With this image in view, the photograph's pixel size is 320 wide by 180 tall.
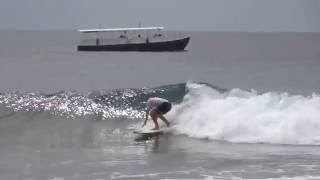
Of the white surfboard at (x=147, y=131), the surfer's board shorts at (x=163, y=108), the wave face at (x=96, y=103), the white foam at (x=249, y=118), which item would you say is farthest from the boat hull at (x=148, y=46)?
the white surfboard at (x=147, y=131)

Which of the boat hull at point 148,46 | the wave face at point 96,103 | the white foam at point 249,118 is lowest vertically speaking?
the wave face at point 96,103

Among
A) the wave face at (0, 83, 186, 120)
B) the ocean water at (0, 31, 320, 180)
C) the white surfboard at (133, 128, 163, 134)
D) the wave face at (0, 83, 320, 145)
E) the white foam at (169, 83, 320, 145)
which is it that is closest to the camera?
the ocean water at (0, 31, 320, 180)

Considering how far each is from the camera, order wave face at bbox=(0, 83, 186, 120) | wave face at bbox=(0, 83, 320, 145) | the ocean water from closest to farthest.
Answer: the ocean water → wave face at bbox=(0, 83, 320, 145) → wave face at bbox=(0, 83, 186, 120)

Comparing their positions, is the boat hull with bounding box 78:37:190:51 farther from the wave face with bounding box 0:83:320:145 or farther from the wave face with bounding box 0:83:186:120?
the wave face with bounding box 0:83:320:145

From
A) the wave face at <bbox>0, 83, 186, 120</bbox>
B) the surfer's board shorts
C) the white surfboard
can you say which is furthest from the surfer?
the wave face at <bbox>0, 83, 186, 120</bbox>

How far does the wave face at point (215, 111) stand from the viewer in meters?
20.0

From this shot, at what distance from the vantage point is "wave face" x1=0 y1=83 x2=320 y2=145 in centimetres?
1998

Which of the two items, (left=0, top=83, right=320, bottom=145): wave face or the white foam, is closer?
the white foam

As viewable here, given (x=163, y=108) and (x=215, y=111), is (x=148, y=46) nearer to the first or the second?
(x=215, y=111)

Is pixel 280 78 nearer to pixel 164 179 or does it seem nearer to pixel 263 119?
pixel 263 119

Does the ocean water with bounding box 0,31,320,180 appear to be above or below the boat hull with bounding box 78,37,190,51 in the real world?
below

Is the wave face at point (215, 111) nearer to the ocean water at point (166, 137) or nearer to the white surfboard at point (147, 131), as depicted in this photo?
the ocean water at point (166, 137)

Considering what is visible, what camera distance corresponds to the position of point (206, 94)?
82.5ft

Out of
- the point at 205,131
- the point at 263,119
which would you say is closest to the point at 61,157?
the point at 205,131
